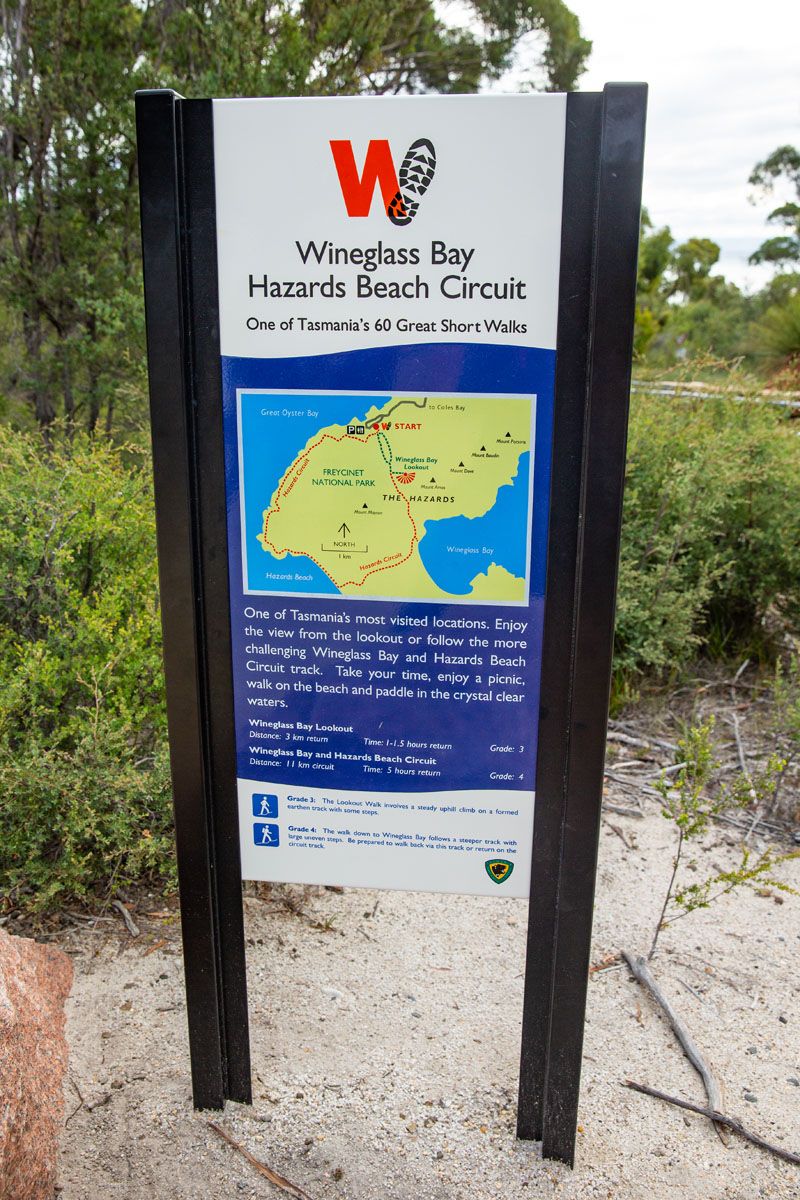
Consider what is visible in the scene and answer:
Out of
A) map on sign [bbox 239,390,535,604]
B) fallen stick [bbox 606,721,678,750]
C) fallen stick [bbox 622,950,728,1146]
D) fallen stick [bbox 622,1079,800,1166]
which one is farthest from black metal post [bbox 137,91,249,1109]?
fallen stick [bbox 606,721,678,750]

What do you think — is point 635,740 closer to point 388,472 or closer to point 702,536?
point 702,536

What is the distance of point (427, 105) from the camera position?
1.79m

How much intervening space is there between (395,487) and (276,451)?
0.27 m

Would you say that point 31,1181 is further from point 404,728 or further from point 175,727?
point 404,728

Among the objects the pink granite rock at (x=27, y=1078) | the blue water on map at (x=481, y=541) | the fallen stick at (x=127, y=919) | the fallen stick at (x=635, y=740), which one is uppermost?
the blue water on map at (x=481, y=541)

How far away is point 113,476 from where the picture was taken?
12.5 feet

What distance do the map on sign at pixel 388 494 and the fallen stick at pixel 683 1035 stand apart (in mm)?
1602

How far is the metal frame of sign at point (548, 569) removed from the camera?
1815 mm

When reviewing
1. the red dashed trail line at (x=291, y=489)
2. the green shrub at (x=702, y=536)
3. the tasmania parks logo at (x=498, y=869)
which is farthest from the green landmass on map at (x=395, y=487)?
the green shrub at (x=702, y=536)

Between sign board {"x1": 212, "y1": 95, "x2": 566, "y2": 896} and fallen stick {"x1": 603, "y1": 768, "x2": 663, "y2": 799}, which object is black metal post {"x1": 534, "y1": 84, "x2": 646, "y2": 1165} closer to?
sign board {"x1": 212, "y1": 95, "x2": 566, "y2": 896}

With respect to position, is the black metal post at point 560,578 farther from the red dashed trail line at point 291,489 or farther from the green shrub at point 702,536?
the green shrub at point 702,536

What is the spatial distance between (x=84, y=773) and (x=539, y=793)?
157cm

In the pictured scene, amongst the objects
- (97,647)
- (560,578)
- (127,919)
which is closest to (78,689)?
(97,647)

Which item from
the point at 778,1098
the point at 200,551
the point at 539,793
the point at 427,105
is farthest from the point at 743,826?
the point at 427,105
